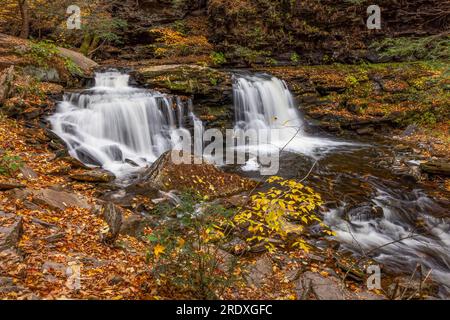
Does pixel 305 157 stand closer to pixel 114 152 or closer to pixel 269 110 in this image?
pixel 269 110

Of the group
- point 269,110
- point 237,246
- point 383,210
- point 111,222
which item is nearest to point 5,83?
point 111,222

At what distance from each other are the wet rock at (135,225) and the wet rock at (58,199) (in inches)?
32.8

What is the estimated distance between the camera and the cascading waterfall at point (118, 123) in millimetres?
9500

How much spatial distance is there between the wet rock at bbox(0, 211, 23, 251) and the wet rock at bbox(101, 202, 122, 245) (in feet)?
3.58

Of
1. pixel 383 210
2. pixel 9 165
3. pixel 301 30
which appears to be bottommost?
pixel 383 210

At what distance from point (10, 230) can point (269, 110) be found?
40.4ft

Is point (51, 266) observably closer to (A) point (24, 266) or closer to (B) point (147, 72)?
(A) point (24, 266)

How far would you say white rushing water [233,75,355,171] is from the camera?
45.0 feet

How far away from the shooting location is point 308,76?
1647cm

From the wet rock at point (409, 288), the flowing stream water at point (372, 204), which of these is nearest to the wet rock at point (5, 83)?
the flowing stream water at point (372, 204)

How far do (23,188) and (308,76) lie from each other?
46.8 ft

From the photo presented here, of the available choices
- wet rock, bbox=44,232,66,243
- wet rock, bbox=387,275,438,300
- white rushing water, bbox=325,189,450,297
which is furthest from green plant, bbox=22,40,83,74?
wet rock, bbox=387,275,438,300

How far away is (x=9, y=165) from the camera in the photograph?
5938 mm
